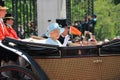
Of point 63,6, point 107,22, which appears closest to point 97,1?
point 107,22

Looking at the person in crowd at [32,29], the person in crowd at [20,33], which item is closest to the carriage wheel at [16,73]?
the person in crowd at [20,33]

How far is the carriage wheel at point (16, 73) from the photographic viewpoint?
5.43 meters

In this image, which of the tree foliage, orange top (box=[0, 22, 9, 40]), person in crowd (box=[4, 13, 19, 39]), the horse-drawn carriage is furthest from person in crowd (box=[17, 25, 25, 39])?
the tree foliage

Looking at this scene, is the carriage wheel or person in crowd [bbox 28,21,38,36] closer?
the carriage wheel

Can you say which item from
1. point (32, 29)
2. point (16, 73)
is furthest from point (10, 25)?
point (32, 29)

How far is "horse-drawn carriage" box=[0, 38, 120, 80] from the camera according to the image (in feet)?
17.4

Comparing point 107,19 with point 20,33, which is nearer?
point 20,33

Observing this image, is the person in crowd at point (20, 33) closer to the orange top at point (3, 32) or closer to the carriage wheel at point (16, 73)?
the orange top at point (3, 32)

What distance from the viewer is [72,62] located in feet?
17.4

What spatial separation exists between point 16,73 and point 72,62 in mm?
733

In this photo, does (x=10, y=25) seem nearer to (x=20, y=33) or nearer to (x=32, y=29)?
(x=20, y=33)

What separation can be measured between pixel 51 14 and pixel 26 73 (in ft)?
18.1

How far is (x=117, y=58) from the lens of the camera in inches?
213

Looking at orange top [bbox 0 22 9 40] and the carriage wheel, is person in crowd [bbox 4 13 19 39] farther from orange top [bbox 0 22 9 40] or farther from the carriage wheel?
the carriage wheel
